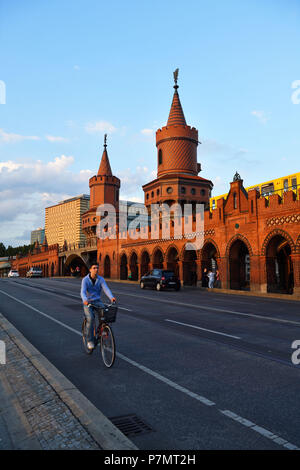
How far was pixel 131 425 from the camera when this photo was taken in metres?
4.02

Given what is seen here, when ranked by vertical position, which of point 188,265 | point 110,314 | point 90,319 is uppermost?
point 188,265

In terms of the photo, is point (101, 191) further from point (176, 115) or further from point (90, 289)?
point (90, 289)

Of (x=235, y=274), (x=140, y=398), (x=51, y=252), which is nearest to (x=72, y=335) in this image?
(x=140, y=398)

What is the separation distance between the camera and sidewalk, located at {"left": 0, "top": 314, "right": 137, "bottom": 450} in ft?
11.6

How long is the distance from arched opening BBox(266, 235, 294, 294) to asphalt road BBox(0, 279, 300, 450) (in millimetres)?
15816

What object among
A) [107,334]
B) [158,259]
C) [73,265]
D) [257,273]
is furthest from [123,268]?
[107,334]

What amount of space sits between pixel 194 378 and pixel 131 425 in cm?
189

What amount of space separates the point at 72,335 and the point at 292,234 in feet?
62.5

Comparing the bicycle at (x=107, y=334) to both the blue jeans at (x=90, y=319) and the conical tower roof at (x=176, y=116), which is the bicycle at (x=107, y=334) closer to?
the blue jeans at (x=90, y=319)

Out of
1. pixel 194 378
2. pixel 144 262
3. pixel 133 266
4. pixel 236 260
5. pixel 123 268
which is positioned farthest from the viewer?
pixel 123 268

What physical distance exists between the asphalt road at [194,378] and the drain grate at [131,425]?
5 centimetres
